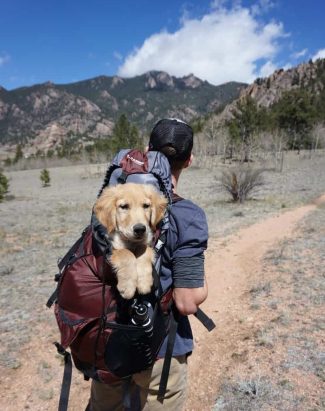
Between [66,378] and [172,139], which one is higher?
[172,139]

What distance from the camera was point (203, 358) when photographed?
16.9ft

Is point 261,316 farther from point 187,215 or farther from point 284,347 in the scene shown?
point 187,215

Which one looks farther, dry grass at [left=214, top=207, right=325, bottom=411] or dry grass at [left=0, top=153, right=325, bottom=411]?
dry grass at [left=0, top=153, right=325, bottom=411]

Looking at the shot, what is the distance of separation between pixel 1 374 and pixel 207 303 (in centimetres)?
380

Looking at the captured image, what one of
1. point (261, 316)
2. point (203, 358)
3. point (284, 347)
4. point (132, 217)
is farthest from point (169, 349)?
point (261, 316)

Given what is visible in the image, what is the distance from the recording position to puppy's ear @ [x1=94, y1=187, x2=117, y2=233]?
2.07 m

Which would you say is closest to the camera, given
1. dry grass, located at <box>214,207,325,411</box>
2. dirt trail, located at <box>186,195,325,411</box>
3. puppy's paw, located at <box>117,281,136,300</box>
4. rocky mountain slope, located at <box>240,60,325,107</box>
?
puppy's paw, located at <box>117,281,136,300</box>

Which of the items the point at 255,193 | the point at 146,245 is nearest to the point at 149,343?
the point at 146,245

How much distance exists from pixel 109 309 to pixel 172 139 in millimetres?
1037

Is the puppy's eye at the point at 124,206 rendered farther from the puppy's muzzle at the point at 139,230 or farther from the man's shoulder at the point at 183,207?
the man's shoulder at the point at 183,207

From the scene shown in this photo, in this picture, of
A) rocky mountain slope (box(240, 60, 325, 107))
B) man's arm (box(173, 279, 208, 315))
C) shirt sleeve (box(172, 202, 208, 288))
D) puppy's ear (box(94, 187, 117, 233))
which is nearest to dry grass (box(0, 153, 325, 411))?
man's arm (box(173, 279, 208, 315))

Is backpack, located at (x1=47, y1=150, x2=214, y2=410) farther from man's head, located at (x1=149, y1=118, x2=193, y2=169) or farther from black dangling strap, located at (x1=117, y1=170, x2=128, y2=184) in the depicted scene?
man's head, located at (x1=149, y1=118, x2=193, y2=169)

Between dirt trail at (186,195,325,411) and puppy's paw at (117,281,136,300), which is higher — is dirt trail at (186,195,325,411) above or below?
below

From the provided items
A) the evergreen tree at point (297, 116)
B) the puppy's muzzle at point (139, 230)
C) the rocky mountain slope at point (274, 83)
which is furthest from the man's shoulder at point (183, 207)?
the rocky mountain slope at point (274, 83)
